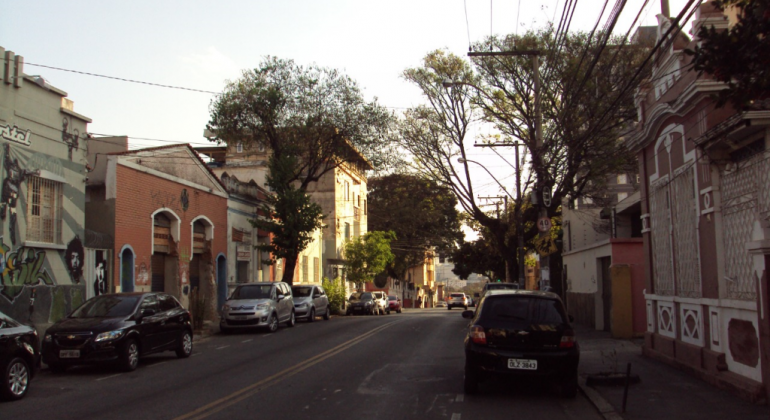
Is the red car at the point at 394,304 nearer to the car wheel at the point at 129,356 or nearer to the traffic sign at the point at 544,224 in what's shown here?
the traffic sign at the point at 544,224

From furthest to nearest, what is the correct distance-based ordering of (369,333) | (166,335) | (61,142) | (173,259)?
(173,259)
(369,333)
(61,142)
(166,335)

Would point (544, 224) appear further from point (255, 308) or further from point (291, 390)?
point (291, 390)

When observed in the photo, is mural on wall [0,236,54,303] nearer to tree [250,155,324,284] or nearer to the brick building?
the brick building

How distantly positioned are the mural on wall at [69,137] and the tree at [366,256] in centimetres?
2776

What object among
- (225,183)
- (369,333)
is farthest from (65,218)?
(225,183)

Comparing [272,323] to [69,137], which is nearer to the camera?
[69,137]

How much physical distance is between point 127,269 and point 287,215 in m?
10.0

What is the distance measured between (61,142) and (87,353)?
8.93m

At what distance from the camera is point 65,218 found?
19.3 meters

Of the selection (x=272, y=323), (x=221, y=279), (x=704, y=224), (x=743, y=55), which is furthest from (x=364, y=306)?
(x=743, y=55)

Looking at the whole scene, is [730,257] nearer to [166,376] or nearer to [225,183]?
[166,376]

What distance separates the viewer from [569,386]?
9820 mm

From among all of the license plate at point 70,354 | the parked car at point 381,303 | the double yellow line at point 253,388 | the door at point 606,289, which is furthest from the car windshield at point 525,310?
the parked car at point 381,303

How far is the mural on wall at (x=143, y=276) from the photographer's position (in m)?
23.2
